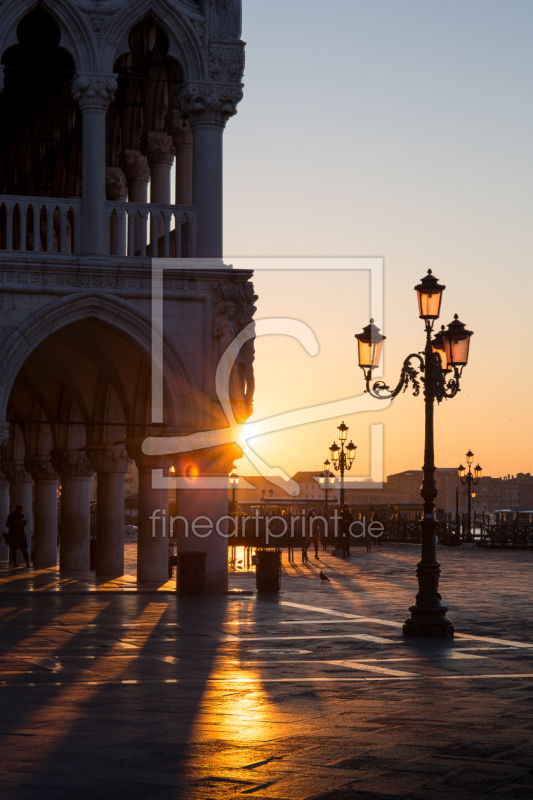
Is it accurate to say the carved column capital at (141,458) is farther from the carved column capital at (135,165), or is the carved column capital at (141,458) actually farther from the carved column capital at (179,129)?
the carved column capital at (135,165)

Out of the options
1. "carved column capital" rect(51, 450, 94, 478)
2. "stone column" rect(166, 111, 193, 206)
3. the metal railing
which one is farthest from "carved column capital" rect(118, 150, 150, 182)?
the metal railing

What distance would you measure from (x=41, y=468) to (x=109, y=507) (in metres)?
4.88

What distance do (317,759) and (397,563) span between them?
26.7m

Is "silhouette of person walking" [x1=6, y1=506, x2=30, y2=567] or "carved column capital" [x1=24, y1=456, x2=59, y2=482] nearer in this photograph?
"silhouette of person walking" [x1=6, y1=506, x2=30, y2=567]

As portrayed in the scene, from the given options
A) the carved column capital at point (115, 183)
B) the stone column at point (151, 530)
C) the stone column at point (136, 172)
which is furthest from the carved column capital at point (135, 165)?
the stone column at point (151, 530)

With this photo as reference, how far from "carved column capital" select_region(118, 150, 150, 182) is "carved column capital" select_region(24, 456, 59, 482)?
7936 mm

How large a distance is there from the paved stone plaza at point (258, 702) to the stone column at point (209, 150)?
6.48 metres

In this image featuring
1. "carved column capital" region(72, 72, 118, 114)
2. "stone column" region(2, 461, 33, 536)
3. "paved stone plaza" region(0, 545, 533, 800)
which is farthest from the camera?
"stone column" region(2, 461, 33, 536)

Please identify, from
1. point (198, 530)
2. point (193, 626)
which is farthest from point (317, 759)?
point (198, 530)

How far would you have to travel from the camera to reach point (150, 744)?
24.7 feet

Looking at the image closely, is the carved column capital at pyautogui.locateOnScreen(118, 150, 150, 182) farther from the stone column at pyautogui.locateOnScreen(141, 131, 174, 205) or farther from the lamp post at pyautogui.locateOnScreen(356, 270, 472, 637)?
the lamp post at pyautogui.locateOnScreen(356, 270, 472, 637)

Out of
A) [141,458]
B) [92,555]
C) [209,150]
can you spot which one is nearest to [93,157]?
[209,150]

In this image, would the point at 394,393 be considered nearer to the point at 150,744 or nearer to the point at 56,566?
the point at 150,744

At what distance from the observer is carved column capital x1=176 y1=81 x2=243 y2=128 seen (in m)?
20.6
